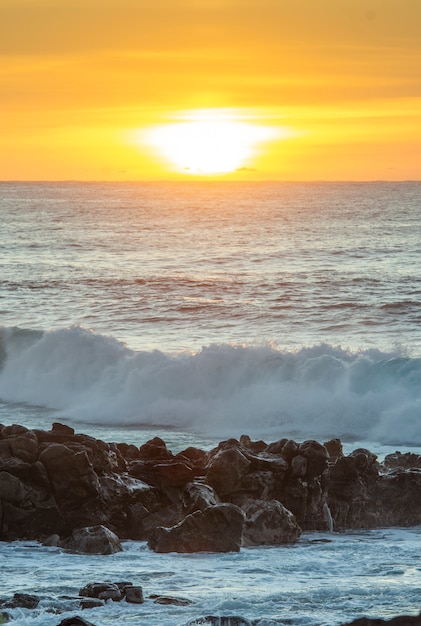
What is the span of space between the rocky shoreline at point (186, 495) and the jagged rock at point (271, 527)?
0.02 m

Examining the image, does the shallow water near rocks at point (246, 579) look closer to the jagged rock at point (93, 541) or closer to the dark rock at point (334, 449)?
the jagged rock at point (93, 541)

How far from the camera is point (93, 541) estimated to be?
1652cm

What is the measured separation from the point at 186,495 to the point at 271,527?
1613 millimetres

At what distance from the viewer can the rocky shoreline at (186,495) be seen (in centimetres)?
1675

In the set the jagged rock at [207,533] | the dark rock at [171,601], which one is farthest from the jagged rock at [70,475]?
the dark rock at [171,601]

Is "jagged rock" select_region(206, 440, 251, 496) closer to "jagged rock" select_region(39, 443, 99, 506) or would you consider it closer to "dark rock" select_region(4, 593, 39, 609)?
"jagged rock" select_region(39, 443, 99, 506)

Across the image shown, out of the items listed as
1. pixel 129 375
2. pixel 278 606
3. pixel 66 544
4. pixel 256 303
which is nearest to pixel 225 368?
pixel 129 375

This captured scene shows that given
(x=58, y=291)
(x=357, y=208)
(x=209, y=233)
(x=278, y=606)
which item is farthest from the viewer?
(x=357, y=208)

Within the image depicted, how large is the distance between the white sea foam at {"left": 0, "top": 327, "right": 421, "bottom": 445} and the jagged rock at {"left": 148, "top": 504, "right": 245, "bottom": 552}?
40.4 ft

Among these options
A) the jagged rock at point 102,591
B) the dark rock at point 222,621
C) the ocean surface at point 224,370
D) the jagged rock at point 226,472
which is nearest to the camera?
the dark rock at point 222,621

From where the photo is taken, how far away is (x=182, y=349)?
130 feet

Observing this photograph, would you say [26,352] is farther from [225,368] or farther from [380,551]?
[380,551]

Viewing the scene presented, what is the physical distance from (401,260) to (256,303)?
22.5 m

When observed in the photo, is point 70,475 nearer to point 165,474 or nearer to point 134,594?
point 165,474
